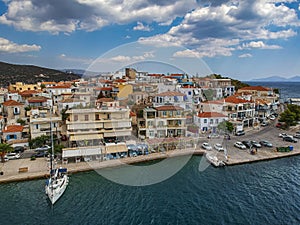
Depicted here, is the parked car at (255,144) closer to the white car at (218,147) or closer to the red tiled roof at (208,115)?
the white car at (218,147)

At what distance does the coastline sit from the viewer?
367 inches

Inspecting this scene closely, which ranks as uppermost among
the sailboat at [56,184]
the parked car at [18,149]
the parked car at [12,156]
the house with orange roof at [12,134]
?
the house with orange roof at [12,134]

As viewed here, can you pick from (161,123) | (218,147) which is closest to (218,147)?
(218,147)

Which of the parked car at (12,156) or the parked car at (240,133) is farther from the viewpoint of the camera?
the parked car at (240,133)

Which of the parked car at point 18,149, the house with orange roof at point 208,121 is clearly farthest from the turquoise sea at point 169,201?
the house with orange roof at point 208,121

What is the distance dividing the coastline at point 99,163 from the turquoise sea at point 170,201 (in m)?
0.33

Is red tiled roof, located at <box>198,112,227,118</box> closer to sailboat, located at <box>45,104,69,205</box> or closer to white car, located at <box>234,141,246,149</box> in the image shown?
white car, located at <box>234,141,246,149</box>

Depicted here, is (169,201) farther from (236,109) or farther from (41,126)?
(236,109)

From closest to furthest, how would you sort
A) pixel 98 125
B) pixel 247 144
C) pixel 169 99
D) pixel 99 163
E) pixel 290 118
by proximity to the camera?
pixel 99 163 → pixel 98 125 → pixel 247 144 → pixel 169 99 → pixel 290 118

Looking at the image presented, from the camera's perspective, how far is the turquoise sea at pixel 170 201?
6.84 m

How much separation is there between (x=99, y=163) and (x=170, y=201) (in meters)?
4.13

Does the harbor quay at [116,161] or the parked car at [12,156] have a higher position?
the parked car at [12,156]

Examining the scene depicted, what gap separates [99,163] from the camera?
1044 cm

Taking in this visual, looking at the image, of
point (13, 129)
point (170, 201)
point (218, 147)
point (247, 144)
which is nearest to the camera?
point (170, 201)
